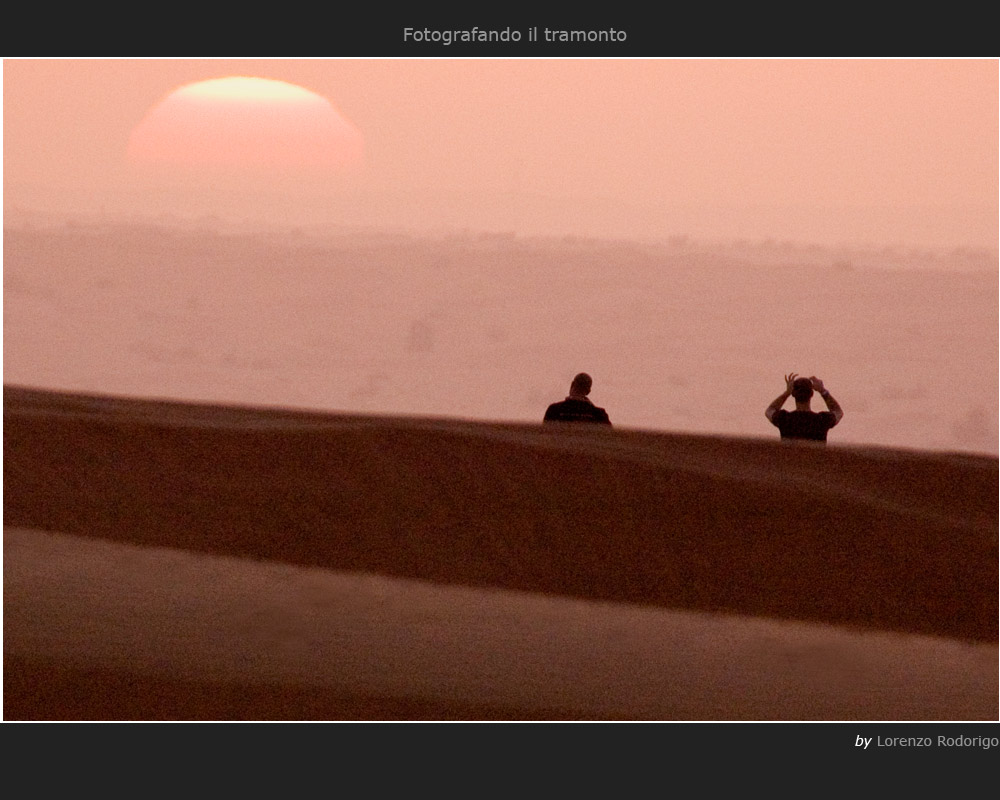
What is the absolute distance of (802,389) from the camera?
5184mm

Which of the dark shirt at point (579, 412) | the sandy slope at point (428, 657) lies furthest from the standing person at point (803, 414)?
the sandy slope at point (428, 657)

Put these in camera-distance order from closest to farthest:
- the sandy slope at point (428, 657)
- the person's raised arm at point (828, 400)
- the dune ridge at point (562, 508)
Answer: the sandy slope at point (428, 657), the dune ridge at point (562, 508), the person's raised arm at point (828, 400)

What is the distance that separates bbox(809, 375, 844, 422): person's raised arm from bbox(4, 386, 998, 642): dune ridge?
0.16m

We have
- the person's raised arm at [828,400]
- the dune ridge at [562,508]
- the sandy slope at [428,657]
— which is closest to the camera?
the sandy slope at [428,657]

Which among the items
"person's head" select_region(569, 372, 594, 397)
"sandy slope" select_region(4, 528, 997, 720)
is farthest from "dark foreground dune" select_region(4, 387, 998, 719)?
"person's head" select_region(569, 372, 594, 397)

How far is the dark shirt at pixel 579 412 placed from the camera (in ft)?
17.6

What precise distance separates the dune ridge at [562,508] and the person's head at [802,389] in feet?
0.75

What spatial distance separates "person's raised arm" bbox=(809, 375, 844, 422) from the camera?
5.15m

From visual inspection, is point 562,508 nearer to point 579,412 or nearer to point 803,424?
point 579,412

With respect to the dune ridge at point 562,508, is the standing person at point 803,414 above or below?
above

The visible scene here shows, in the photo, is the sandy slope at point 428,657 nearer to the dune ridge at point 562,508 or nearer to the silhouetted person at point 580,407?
the dune ridge at point 562,508

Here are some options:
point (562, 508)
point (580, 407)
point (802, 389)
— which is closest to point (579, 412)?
point (580, 407)

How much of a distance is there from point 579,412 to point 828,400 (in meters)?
1.11

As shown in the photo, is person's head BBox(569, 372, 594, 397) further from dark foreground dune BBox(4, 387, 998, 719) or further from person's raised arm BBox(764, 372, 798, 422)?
person's raised arm BBox(764, 372, 798, 422)
